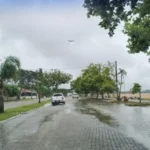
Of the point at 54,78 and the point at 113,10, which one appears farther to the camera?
the point at 54,78

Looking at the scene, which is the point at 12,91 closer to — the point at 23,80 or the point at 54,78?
the point at 54,78

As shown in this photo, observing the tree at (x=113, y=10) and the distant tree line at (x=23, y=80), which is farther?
the distant tree line at (x=23, y=80)

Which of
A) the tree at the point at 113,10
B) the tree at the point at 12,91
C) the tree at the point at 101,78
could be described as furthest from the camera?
the tree at the point at 12,91

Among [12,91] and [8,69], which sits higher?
[8,69]

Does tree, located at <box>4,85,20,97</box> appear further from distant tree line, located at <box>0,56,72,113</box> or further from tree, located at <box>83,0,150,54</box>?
tree, located at <box>83,0,150,54</box>

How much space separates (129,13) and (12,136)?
22.2ft

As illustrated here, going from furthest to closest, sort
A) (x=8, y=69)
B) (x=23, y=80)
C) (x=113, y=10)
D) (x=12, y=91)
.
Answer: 1. (x=23, y=80)
2. (x=12, y=91)
3. (x=8, y=69)
4. (x=113, y=10)

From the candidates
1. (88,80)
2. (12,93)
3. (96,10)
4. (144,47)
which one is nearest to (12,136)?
(96,10)

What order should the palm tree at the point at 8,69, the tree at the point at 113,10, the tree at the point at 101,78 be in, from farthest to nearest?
the tree at the point at 101,78 < the palm tree at the point at 8,69 < the tree at the point at 113,10

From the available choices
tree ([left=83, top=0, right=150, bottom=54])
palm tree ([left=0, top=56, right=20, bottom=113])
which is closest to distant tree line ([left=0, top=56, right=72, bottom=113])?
palm tree ([left=0, top=56, right=20, bottom=113])

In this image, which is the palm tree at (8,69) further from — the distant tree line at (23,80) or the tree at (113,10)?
the tree at (113,10)

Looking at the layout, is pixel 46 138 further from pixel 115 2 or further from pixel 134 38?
pixel 134 38

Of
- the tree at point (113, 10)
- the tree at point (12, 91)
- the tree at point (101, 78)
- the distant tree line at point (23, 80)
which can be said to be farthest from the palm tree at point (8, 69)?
the tree at point (12, 91)

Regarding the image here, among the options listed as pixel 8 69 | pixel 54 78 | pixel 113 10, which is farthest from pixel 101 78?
pixel 113 10
